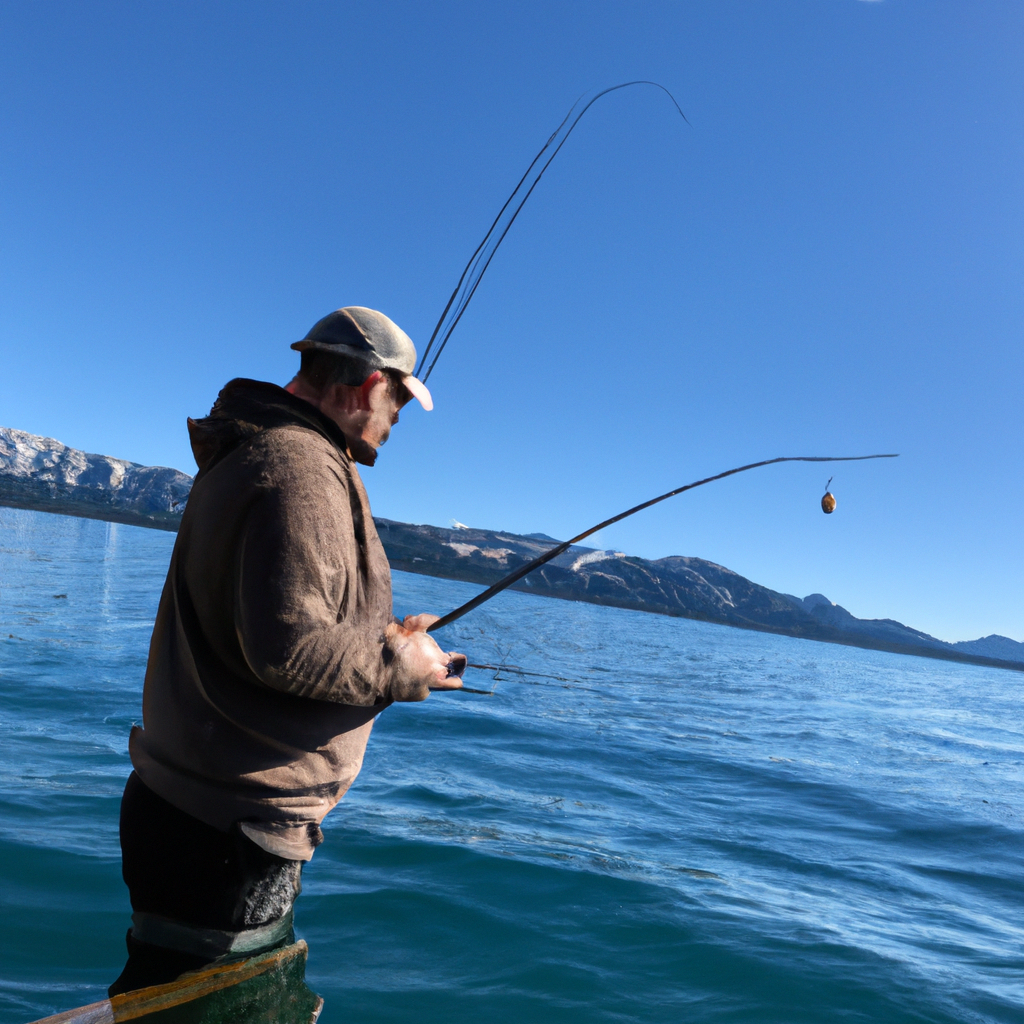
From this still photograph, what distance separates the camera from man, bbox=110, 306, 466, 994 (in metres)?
1.80

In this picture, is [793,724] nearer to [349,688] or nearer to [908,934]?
[908,934]

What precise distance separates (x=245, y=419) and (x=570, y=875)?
213 inches

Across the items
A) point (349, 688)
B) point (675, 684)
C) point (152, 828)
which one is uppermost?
point (349, 688)

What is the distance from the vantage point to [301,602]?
5.82ft

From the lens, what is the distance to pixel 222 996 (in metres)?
2.10

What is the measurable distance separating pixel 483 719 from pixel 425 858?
7434 mm

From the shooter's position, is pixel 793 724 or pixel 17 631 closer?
pixel 17 631

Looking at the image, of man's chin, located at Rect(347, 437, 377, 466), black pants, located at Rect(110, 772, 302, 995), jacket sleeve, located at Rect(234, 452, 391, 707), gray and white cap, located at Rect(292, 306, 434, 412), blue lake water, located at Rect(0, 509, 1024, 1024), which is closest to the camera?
jacket sleeve, located at Rect(234, 452, 391, 707)

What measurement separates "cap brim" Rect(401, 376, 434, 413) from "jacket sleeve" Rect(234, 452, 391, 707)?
Answer: 47 cm

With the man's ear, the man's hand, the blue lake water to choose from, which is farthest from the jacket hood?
the blue lake water

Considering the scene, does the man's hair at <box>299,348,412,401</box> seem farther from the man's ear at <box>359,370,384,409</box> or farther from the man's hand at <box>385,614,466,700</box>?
the man's hand at <box>385,614,466,700</box>

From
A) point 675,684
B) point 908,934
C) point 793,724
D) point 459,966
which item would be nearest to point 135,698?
point 459,966

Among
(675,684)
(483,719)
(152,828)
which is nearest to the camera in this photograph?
(152,828)

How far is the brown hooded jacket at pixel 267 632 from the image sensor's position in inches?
70.2
